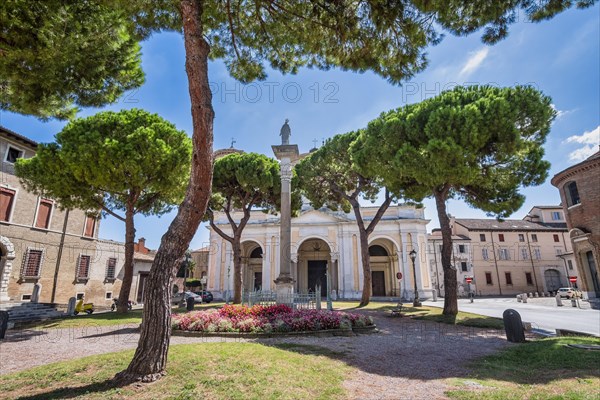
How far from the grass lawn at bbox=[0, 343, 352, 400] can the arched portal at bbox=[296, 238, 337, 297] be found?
88.4 ft

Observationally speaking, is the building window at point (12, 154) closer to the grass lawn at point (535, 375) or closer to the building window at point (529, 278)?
the grass lawn at point (535, 375)

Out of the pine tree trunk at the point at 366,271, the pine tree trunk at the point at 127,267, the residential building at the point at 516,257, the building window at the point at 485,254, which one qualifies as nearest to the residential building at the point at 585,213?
the pine tree trunk at the point at 366,271

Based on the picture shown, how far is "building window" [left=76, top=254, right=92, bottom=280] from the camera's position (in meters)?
23.0

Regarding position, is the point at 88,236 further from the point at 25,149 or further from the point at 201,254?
the point at 201,254

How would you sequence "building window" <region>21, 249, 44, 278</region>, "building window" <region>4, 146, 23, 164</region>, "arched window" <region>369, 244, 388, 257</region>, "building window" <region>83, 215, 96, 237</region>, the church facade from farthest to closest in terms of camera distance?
"arched window" <region>369, 244, 388, 257</region> < the church facade < "building window" <region>83, 215, 96, 237</region> < "building window" <region>21, 249, 44, 278</region> < "building window" <region>4, 146, 23, 164</region>

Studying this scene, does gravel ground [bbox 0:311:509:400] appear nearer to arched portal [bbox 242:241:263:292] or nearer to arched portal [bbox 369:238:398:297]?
arched portal [bbox 369:238:398:297]

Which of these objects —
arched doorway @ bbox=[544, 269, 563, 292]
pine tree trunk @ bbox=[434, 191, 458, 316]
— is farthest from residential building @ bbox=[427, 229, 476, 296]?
pine tree trunk @ bbox=[434, 191, 458, 316]

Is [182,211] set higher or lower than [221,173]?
lower

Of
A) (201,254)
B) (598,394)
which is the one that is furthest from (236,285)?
(201,254)

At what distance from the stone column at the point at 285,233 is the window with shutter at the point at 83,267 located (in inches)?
667

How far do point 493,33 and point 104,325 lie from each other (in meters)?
15.0

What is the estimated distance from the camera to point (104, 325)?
11.8 m

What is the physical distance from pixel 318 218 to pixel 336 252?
149 inches

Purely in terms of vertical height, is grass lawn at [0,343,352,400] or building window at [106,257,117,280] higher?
building window at [106,257,117,280]
